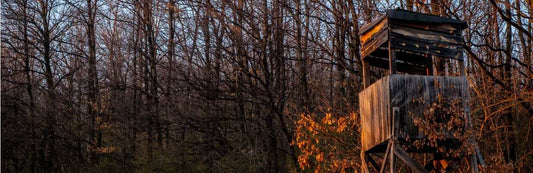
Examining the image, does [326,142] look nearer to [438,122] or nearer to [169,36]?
[438,122]

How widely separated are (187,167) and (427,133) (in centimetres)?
1298

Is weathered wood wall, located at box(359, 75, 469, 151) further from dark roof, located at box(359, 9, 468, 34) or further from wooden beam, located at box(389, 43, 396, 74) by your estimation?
dark roof, located at box(359, 9, 468, 34)

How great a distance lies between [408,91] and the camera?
1062 cm

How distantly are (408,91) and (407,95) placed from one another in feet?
0.23


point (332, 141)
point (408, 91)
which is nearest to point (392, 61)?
point (408, 91)

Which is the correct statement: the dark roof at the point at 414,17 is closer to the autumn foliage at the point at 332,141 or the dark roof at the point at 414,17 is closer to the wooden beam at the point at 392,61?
the wooden beam at the point at 392,61

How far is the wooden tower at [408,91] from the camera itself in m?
10.6

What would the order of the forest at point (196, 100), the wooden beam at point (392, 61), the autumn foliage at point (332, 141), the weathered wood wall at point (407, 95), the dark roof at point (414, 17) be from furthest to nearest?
the forest at point (196, 100) < the autumn foliage at point (332, 141) < the dark roof at point (414, 17) < the wooden beam at point (392, 61) < the weathered wood wall at point (407, 95)

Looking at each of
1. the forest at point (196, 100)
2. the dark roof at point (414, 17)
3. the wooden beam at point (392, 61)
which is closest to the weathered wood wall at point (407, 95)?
Answer: the wooden beam at point (392, 61)

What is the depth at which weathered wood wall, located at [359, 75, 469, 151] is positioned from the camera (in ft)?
34.7

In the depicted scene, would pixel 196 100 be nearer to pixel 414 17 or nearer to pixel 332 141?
pixel 332 141

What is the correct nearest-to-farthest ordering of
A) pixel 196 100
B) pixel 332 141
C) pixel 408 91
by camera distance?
pixel 408 91
pixel 332 141
pixel 196 100

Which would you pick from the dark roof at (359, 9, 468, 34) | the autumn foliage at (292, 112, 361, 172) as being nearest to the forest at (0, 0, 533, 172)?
the autumn foliage at (292, 112, 361, 172)

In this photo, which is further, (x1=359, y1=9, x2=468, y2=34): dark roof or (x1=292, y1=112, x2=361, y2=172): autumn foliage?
(x1=292, y1=112, x2=361, y2=172): autumn foliage
